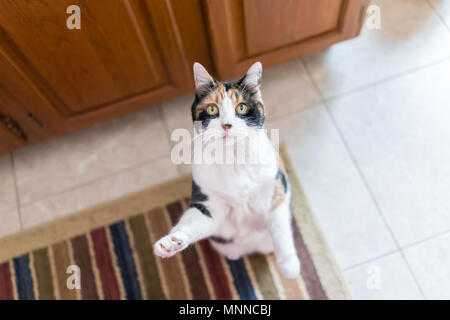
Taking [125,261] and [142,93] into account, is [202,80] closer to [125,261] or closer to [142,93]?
[142,93]

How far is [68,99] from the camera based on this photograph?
1.41m

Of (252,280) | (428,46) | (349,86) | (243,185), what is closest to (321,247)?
(252,280)

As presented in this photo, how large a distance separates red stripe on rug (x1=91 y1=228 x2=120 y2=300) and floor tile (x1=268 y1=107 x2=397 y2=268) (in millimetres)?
851

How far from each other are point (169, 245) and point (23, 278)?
3.09ft

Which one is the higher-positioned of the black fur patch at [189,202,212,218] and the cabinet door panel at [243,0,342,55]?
the cabinet door panel at [243,0,342,55]

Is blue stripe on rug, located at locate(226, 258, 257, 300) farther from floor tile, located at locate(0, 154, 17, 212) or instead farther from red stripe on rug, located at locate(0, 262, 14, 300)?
floor tile, located at locate(0, 154, 17, 212)

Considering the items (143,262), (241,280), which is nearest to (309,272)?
(241,280)

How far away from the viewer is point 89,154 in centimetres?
166

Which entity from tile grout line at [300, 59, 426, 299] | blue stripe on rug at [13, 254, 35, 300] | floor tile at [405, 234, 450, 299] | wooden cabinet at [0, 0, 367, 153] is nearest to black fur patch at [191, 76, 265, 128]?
wooden cabinet at [0, 0, 367, 153]

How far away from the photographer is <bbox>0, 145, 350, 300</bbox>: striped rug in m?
1.40

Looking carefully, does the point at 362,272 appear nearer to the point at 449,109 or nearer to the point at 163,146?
the point at 449,109

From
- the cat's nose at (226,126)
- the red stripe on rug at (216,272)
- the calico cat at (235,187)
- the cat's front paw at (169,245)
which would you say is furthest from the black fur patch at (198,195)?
the red stripe on rug at (216,272)

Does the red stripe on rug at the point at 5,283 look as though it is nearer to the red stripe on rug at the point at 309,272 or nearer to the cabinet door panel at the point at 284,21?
the red stripe on rug at the point at 309,272

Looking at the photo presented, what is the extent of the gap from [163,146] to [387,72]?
1.08 m
